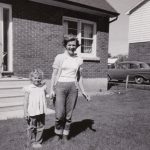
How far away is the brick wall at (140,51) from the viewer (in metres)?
21.8

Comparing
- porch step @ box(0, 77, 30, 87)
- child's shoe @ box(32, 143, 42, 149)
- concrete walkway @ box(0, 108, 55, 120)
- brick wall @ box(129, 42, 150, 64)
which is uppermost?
brick wall @ box(129, 42, 150, 64)

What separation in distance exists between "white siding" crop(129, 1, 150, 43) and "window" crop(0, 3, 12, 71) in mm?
14989

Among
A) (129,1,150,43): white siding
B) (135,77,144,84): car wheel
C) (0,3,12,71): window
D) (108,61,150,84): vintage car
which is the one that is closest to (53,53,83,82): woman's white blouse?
(0,3,12,71): window

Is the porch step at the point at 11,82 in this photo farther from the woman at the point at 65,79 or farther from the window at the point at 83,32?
the window at the point at 83,32

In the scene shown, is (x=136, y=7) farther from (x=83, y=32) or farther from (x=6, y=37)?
(x=6, y=37)

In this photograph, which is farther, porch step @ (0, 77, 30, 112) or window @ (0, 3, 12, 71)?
window @ (0, 3, 12, 71)

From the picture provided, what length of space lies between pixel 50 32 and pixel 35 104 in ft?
23.0

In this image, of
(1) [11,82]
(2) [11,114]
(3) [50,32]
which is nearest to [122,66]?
(3) [50,32]

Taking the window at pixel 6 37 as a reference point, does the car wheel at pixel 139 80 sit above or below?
below

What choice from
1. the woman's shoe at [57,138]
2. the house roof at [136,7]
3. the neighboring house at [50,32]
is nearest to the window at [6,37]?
the neighboring house at [50,32]

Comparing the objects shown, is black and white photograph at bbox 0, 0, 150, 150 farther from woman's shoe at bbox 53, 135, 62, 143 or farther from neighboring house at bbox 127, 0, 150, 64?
neighboring house at bbox 127, 0, 150, 64

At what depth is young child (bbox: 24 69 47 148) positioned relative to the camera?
4.36 meters

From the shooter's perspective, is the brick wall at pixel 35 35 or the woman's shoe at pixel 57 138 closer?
Result: the woman's shoe at pixel 57 138

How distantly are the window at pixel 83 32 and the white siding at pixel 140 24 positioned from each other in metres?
10.3
